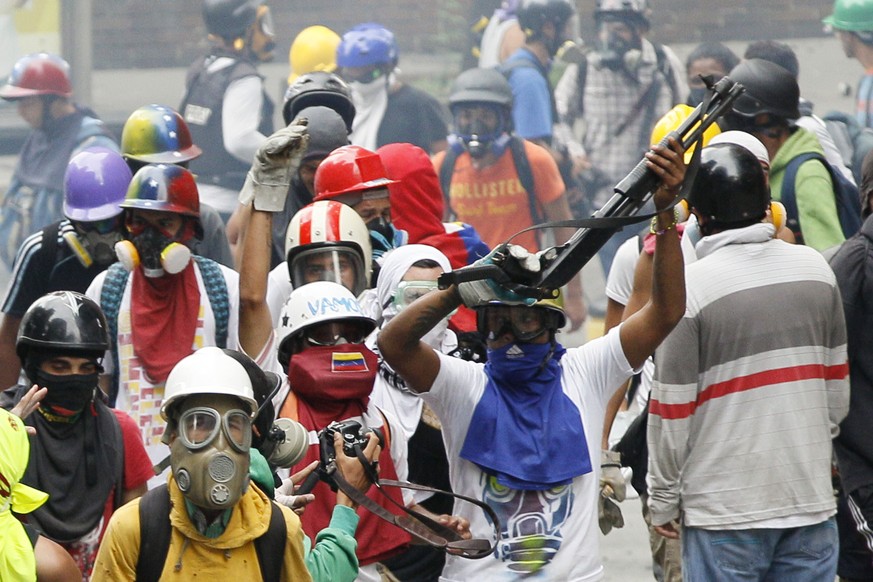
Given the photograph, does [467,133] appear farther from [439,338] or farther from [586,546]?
[586,546]

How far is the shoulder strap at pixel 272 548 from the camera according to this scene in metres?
3.66

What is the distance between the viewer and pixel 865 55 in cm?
996

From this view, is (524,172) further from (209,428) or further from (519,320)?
(209,428)

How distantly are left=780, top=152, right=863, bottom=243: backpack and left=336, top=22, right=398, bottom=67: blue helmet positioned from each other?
16.4 feet

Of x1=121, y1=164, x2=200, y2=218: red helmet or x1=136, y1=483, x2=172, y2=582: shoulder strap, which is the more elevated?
x1=121, y1=164, x2=200, y2=218: red helmet

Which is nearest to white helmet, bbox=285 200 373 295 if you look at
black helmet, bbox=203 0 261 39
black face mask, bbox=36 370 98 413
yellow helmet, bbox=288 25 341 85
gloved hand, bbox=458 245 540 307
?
black face mask, bbox=36 370 98 413

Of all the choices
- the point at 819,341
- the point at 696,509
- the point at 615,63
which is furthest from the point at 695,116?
the point at 615,63

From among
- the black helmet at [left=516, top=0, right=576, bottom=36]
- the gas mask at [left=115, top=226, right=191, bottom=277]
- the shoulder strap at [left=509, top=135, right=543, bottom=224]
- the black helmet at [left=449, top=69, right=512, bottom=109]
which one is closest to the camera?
the gas mask at [left=115, top=226, right=191, bottom=277]

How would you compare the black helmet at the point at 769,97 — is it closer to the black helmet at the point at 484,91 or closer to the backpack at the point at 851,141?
the backpack at the point at 851,141

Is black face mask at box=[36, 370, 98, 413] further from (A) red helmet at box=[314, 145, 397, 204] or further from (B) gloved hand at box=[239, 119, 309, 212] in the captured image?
(A) red helmet at box=[314, 145, 397, 204]

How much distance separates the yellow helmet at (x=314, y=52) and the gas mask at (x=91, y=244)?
225 inches

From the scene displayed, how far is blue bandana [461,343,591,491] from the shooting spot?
14.4ft

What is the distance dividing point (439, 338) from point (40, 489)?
147 centimetres

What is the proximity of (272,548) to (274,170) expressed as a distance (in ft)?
6.10
